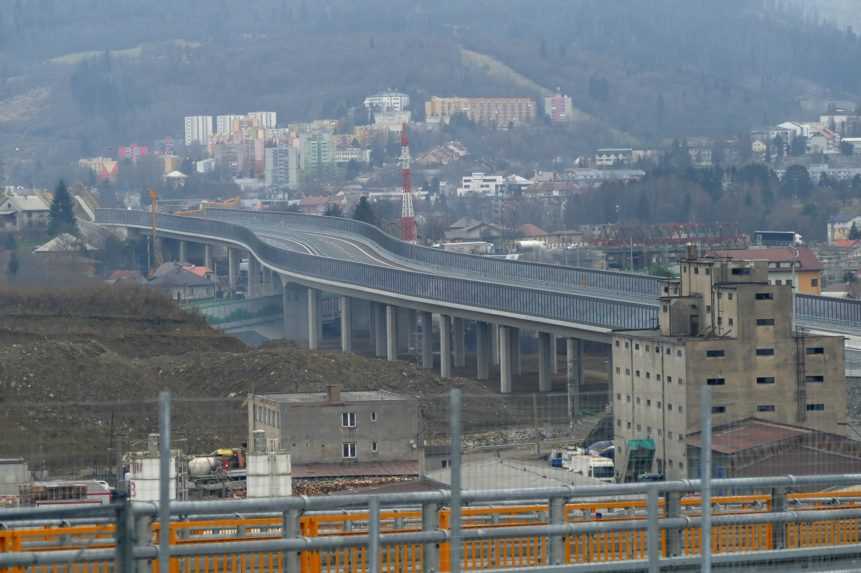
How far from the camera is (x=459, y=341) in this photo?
37.2 meters

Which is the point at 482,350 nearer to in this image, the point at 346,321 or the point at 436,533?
the point at 346,321

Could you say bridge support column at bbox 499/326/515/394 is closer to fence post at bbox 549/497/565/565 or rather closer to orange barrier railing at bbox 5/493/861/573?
orange barrier railing at bbox 5/493/861/573

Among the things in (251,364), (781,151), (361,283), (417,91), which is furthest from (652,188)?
(417,91)

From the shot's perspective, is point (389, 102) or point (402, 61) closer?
point (389, 102)

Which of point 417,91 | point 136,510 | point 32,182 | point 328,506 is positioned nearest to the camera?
point 136,510

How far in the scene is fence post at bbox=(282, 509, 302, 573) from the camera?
6.94 m

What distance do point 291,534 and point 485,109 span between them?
371 ft

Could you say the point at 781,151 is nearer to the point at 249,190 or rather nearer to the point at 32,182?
the point at 249,190

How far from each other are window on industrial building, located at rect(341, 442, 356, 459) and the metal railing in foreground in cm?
781

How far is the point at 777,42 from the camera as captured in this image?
142m

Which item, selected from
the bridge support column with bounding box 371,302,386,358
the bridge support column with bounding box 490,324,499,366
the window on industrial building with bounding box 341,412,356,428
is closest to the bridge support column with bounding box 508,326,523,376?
the bridge support column with bounding box 490,324,499,366

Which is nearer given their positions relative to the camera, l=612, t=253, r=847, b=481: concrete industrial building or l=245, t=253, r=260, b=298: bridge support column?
l=612, t=253, r=847, b=481: concrete industrial building

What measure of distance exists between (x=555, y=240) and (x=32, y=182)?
43766 mm

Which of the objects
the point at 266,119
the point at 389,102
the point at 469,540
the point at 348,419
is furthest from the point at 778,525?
the point at 266,119
